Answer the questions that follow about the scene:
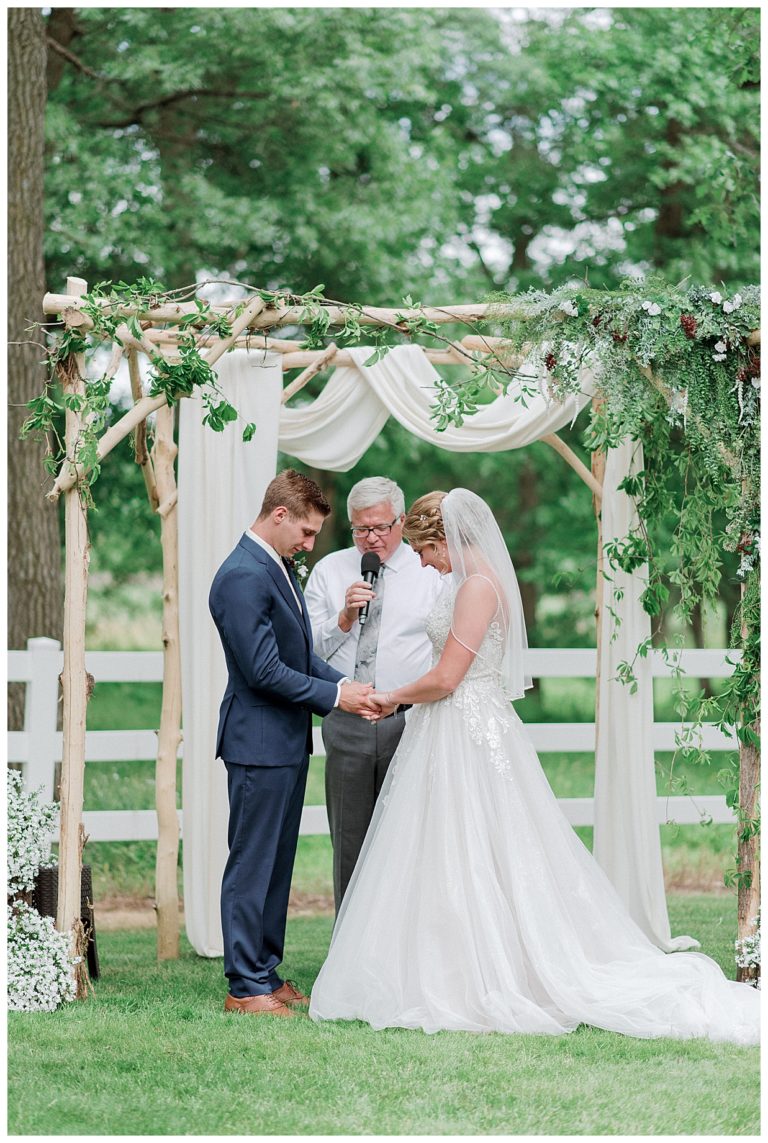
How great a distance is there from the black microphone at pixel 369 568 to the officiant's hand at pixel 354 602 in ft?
0.10

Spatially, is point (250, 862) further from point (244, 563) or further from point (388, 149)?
point (388, 149)

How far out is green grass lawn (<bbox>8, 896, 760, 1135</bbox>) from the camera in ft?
12.1

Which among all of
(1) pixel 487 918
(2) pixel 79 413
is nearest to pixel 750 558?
(1) pixel 487 918

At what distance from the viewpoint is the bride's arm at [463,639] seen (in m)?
4.80

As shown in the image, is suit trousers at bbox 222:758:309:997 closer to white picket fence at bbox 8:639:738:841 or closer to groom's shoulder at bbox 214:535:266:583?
groom's shoulder at bbox 214:535:266:583

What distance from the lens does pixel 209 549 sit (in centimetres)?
597

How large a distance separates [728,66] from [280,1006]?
7939mm

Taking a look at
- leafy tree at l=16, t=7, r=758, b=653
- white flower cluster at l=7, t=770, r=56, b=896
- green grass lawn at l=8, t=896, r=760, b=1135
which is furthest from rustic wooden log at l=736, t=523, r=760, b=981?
leafy tree at l=16, t=7, r=758, b=653

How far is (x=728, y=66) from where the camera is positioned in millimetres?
9734

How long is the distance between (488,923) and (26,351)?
193 inches

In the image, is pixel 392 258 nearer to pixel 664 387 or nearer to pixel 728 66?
pixel 728 66

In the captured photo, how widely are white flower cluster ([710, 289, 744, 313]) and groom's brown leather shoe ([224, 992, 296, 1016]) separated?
3106mm

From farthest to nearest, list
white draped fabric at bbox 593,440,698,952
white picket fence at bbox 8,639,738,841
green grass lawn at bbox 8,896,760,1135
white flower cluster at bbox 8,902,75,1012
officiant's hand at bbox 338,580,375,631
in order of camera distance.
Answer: white picket fence at bbox 8,639,738,841 → white draped fabric at bbox 593,440,698,952 → officiant's hand at bbox 338,580,375,631 → white flower cluster at bbox 8,902,75,1012 → green grass lawn at bbox 8,896,760,1135

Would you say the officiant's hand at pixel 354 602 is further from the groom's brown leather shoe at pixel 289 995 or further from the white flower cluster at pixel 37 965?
the white flower cluster at pixel 37 965
